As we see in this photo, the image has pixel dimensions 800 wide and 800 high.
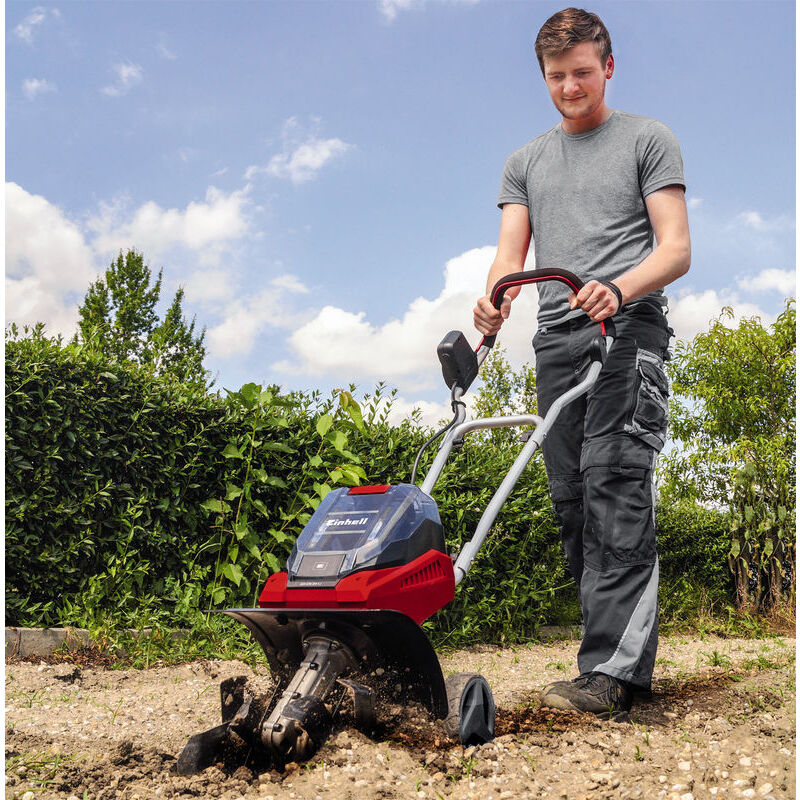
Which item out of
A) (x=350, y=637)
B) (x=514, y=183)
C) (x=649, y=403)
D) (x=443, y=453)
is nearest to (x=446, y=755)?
(x=350, y=637)

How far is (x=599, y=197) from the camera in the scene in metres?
2.92

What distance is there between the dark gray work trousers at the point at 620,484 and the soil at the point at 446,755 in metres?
0.28

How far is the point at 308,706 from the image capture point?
1.85 meters

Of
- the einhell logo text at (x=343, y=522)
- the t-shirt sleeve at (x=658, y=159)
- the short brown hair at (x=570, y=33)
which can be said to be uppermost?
the short brown hair at (x=570, y=33)

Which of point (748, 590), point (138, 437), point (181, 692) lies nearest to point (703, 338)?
point (748, 590)

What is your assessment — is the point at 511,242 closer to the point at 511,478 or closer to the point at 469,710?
the point at 511,478

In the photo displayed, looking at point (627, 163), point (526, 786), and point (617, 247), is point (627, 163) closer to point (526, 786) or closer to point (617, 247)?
point (617, 247)

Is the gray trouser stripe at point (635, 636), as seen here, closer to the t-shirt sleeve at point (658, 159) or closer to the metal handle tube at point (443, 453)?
the metal handle tube at point (443, 453)

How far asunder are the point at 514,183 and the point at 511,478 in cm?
142

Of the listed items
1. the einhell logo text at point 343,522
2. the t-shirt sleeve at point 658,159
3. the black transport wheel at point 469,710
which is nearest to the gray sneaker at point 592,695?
the black transport wheel at point 469,710

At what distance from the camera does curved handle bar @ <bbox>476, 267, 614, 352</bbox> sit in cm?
267

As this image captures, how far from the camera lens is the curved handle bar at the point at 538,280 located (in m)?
2.67

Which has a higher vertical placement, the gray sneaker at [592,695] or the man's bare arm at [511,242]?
the man's bare arm at [511,242]

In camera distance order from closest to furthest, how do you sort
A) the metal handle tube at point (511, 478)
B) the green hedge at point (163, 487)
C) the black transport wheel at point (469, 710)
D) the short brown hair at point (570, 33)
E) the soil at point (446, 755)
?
the soil at point (446, 755)
the black transport wheel at point (469, 710)
the metal handle tube at point (511, 478)
the short brown hair at point (570, 33)
the green hedge at point (163, 487)
